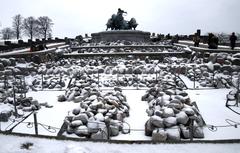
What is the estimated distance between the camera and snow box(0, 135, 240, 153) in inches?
228

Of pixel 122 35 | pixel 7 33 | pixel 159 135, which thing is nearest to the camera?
pixel 159 135

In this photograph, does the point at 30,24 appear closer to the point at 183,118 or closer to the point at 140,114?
the point at 140,114

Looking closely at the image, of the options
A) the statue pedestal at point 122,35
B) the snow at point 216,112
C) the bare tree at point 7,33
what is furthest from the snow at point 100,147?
the bare tree at point 7,33

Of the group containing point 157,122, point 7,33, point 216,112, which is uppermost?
point 7,33

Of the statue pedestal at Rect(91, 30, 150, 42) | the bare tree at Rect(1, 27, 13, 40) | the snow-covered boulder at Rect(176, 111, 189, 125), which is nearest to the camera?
the snow-covered boulder at Rect(176, 111, 189, 125)

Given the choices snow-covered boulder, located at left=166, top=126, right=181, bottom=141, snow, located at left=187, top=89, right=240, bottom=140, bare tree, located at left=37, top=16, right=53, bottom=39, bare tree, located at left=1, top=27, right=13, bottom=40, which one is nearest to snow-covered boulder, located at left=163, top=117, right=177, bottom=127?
snow-covered boulder, located at left=166, top=126, right=181, bottom=141

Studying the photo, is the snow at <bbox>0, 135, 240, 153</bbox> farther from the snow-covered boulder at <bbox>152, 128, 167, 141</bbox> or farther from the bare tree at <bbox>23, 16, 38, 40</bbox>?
the bare tree at <bbox>23, 16, 38, 40</bbox>

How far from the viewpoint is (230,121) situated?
957 centimetres

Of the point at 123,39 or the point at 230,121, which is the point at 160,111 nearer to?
the point at 230,121

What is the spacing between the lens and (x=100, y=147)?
5969 mm

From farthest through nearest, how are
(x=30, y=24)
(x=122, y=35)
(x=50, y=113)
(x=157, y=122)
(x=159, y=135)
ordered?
(x=30, y=24), (x=122, y=35), (x=50, y=113), (x=157, y=122), (x=159, y=135)

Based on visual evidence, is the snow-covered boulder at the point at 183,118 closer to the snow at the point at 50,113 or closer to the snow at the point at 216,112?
the snow at the point at 216,112

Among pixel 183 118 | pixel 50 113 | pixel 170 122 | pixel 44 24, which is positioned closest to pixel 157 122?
pixel 170 122

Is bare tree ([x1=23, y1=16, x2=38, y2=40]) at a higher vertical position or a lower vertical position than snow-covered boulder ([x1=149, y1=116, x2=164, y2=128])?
higher
